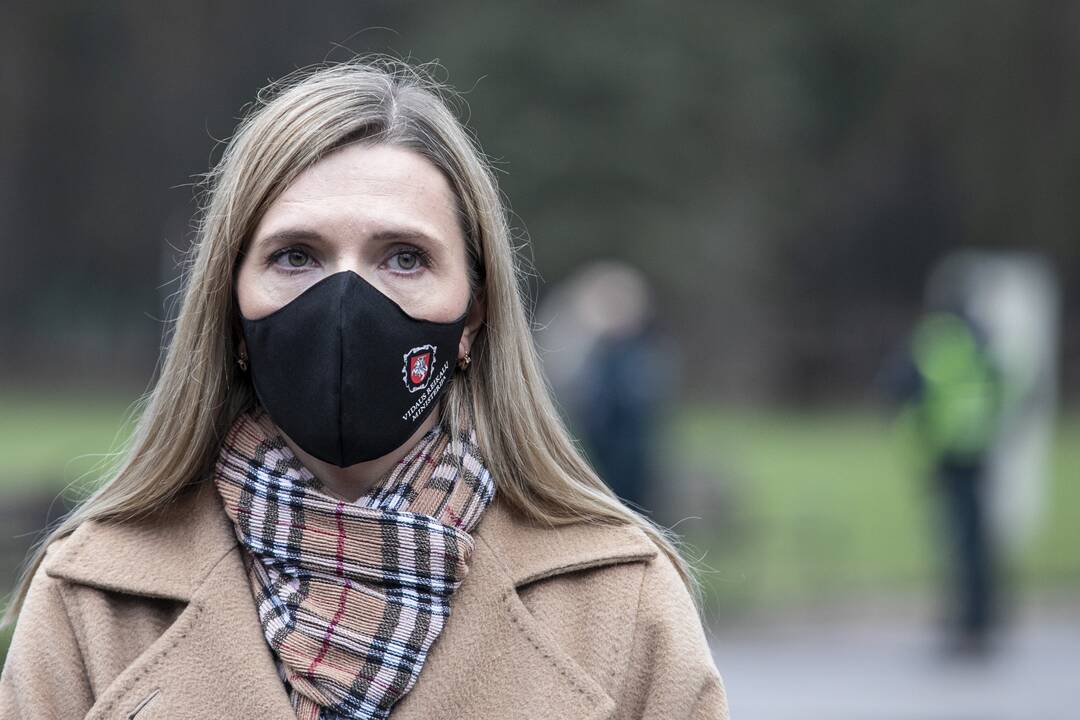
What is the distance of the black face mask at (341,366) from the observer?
2.43m

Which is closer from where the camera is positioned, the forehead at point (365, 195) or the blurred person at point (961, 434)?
the forehead at point (365, 195)

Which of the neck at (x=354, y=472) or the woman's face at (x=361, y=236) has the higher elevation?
the woman's face at (x=361, y=236)

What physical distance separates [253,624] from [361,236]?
66cm

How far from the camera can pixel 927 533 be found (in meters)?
15.3

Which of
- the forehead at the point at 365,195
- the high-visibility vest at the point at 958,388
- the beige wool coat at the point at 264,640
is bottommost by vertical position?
the beige wool coat at the point at 264,640

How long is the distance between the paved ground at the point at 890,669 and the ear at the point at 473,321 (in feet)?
19.0

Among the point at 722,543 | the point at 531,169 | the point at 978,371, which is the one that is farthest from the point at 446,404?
the point at 531,169

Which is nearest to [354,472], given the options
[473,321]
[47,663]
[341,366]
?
[341,366]

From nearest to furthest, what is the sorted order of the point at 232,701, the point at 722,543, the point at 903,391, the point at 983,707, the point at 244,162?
the point at 232,701 → the point at 244,162 → the point at 983,707 → the point at 903,391 → the point at 722,543

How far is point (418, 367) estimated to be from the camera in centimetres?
253

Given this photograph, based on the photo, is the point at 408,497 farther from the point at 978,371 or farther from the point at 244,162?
the point at 978,371

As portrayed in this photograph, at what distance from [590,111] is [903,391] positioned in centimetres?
2582

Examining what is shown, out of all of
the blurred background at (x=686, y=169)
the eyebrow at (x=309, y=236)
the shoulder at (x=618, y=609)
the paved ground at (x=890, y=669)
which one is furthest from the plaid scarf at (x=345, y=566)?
the blurred background at (x=686, y=169)

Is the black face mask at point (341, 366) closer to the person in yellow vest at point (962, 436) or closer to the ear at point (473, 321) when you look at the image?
the ear at point (473, 321)
